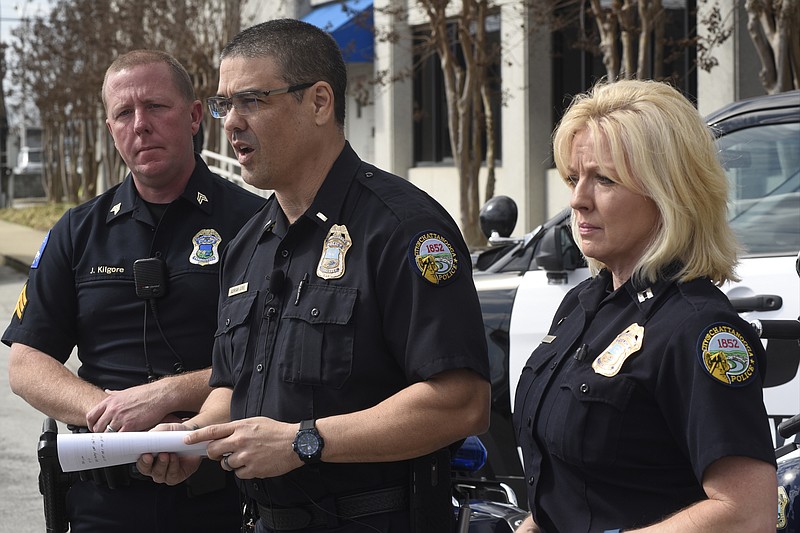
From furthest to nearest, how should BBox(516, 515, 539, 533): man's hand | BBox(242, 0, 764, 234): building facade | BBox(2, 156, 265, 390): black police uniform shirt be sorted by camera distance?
BBox(242, 0, 764, 234): building facade < BBox(2, 156, 265, 390): black police uniform shirt < BBox(516, 515, 539, 533): man's hand

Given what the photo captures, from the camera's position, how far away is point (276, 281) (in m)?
2.63

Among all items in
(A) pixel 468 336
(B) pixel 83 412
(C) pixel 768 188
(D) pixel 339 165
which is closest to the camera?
(A) pixel 468 336

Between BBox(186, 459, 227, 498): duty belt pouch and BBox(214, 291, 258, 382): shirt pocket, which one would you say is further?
BBox(186, 459, 227, 498): duty belt pouch

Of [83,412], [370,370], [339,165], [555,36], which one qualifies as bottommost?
[83,412]

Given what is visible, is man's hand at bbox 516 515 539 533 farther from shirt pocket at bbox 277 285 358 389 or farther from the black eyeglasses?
the black eyeglasses

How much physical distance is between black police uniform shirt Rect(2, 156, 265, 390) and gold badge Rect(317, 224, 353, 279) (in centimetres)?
81

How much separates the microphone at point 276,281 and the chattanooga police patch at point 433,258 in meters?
0.33

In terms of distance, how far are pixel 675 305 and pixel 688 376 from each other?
16cm

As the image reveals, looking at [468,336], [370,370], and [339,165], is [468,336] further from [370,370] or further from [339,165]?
[339,165]

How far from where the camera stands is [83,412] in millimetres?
3205

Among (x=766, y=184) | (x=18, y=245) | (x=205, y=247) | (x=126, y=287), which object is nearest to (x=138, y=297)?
(x=126, y=287)

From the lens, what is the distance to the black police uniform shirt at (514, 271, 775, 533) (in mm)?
2016

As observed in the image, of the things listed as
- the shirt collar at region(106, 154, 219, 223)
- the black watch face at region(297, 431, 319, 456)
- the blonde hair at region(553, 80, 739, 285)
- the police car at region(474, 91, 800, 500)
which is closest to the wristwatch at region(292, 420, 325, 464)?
the black watch face at region(297, 431, 319, 456)

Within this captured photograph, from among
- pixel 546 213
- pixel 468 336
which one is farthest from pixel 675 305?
pixel 546 213
